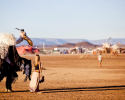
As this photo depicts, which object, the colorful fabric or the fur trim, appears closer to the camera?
the fur trim

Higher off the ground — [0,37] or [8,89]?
[0,37]

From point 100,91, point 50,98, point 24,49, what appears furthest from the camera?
point 24,49

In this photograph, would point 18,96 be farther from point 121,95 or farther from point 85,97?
point 121,95

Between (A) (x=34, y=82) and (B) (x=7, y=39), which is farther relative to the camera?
(A) (x=34, y=82)

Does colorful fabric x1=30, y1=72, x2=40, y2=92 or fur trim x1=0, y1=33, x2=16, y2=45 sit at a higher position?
fur trim x1=0, y1=33, x2=16, y2=45

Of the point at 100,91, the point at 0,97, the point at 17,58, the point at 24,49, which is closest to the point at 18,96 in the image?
the point at 0,97

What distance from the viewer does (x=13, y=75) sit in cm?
1157

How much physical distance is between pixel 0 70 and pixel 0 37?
1.28m

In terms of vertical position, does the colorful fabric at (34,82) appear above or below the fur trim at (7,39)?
below

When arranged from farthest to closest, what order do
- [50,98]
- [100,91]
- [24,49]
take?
[24,49] → [100,91] → [50,98]

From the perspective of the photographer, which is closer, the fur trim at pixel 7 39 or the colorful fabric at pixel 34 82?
the fur trim at pixel 7 39

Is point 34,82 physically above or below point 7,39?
below

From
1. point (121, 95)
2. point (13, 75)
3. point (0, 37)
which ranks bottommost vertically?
point (121, 95)

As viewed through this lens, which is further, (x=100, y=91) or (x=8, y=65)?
(x=100, y=91)
